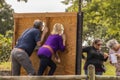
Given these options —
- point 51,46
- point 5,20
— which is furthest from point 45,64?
A: point 5,20

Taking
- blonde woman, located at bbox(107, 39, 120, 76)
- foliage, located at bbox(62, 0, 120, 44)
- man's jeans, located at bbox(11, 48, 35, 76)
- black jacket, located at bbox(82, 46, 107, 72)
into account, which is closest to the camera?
man's jeans, located at bbox(11, 48, 35, 76)

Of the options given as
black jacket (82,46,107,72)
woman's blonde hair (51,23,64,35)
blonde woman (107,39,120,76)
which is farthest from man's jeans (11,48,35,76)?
blonde woman (107,39,120,76)

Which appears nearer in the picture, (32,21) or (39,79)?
(39,79)

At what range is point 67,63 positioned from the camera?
28.8 ft

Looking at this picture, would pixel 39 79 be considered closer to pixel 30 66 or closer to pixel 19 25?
pixel 30 66

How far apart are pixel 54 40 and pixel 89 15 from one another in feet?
36.3

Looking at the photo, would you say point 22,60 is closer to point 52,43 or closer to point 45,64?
point 45,64

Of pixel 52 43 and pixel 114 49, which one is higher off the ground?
pixel 52 43

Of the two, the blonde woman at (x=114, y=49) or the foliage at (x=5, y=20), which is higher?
the blonde woman at (x=114, y=49)

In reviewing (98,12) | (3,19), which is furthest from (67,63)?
(3,19)

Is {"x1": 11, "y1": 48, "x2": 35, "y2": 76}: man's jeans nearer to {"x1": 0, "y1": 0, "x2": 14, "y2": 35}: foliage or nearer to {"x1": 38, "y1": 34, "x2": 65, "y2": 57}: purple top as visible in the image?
{"x1": 38, "y1": 34, "x2": 65, "y2": 57}: purple top

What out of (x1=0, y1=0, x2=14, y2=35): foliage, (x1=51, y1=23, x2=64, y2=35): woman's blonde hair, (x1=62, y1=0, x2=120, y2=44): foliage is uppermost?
(x1=51, y1=23, x2=64, y2=35): woman's blonde hair

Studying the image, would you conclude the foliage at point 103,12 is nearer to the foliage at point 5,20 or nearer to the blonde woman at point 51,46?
the blonde woman at point 51,46

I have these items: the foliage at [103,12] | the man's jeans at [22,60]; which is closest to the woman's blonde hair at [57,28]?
the man's jeans at [22,60]
